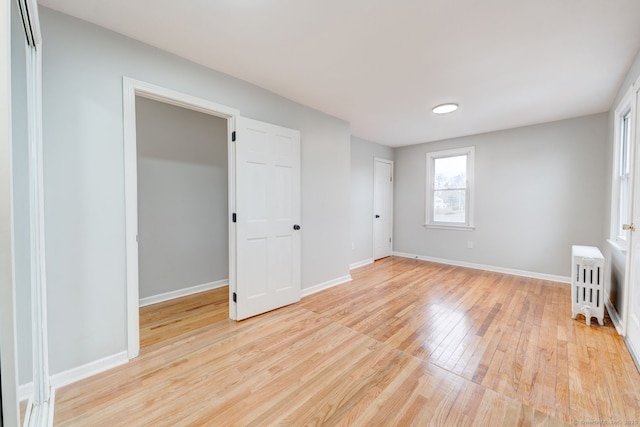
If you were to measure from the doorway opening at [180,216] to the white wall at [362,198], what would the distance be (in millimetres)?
2309

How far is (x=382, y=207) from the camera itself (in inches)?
221

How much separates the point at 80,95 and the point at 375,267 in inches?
179

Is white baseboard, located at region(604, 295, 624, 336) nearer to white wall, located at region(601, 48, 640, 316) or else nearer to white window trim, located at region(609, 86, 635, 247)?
white wall, located at region(601, 48, 640, 316)

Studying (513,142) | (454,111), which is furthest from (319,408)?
Answer: (513,142)

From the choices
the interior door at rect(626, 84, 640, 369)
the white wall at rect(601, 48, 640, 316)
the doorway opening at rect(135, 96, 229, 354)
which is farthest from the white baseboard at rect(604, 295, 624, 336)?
the doorway opening at rect(135, 96, 229, 354)

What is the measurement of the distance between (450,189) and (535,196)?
1.31 m

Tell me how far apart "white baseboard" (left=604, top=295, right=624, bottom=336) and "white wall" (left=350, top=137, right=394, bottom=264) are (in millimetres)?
3245

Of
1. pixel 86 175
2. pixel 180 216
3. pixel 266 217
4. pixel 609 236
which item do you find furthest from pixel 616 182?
pixel 180 216

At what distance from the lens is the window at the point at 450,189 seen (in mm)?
4879

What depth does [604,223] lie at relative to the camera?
11.5 feet

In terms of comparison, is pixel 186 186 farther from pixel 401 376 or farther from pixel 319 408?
pixel 401 376

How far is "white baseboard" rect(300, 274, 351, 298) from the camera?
343 centimetres

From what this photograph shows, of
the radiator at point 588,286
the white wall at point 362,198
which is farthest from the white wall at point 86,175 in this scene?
the radiator at point 588,286

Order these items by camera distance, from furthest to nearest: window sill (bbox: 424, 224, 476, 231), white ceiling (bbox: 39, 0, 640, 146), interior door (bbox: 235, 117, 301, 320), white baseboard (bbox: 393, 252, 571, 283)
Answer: window sill (bbox: 424, 224, 476, 231) → white baseboard (bbox: 393, 252, 571, 283) → interior door (bbox: 235, 117, 301, 320) → white ceiling (bbox: 39, 0, 640, 146)
